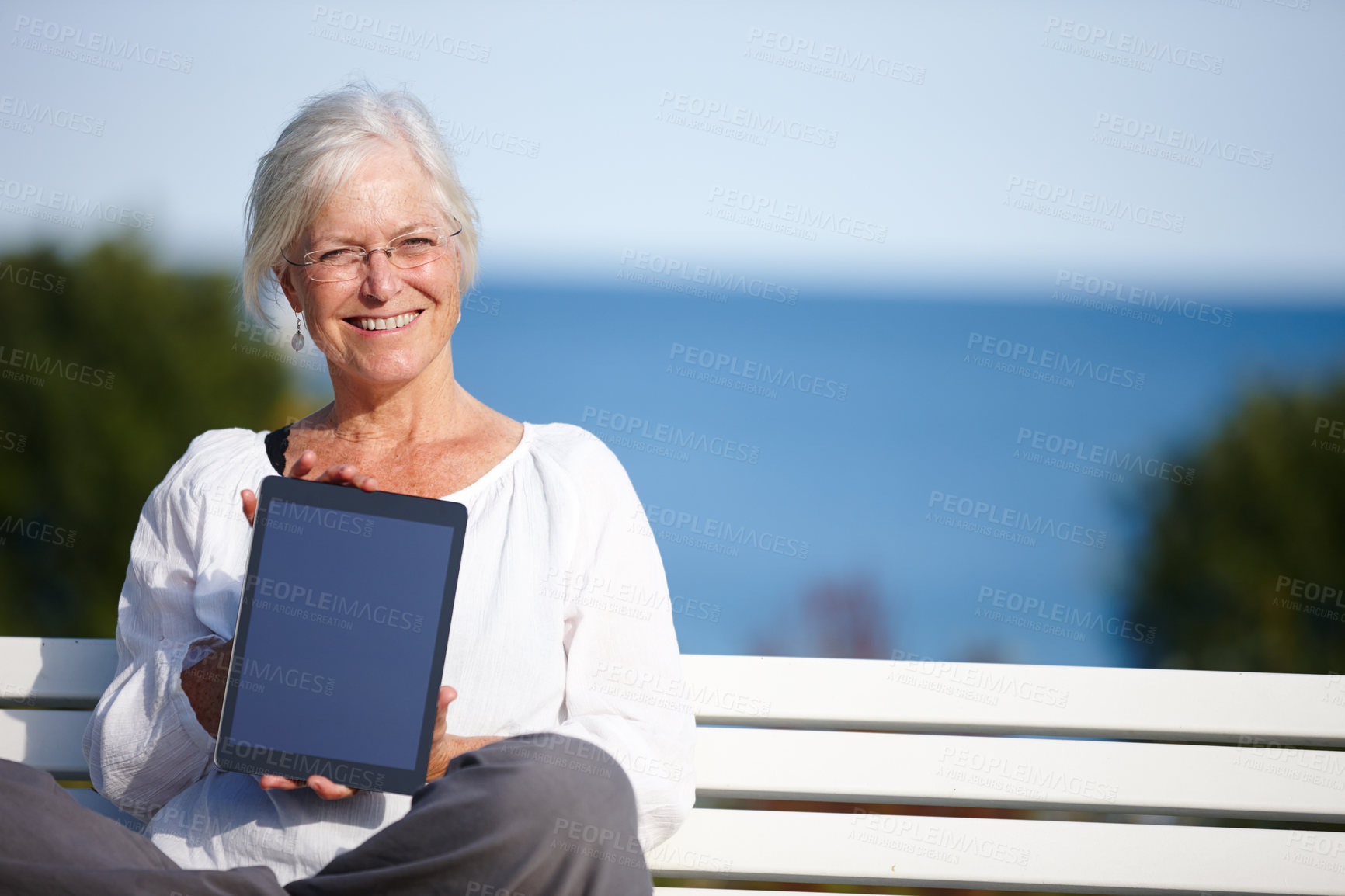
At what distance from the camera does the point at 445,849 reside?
1293mm

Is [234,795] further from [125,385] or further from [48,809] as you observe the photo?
[125,385]

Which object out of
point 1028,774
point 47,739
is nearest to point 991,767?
point 1028,774

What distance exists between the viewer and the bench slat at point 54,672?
6.75 feet

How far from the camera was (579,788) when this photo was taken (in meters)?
1.34

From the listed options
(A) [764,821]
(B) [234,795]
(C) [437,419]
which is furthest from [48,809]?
(A) [764,821]

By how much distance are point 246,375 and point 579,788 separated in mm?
5487

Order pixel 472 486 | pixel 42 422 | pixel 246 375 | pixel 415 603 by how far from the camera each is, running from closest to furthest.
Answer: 1. pixel 415 603
2. pixel 472 486
3. pixel 42 422
4. pixel 246 375

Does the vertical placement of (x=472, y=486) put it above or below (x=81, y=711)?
above

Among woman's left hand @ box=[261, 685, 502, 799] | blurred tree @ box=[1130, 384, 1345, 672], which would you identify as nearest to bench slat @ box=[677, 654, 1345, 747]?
woman's left hand @ box=[261, 685, 502, 799]

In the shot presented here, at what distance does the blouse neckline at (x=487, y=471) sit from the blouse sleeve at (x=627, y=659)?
13 cm

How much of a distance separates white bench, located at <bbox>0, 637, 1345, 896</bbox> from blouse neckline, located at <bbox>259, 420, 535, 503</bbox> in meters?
0.57

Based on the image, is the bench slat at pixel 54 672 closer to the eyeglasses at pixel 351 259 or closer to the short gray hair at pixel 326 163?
the short gray hair at pixel 326 163

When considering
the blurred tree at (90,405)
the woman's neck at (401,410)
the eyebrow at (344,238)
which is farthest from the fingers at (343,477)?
the blurred tree at (90,405)

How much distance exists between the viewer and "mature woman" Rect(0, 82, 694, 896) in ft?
5.25
